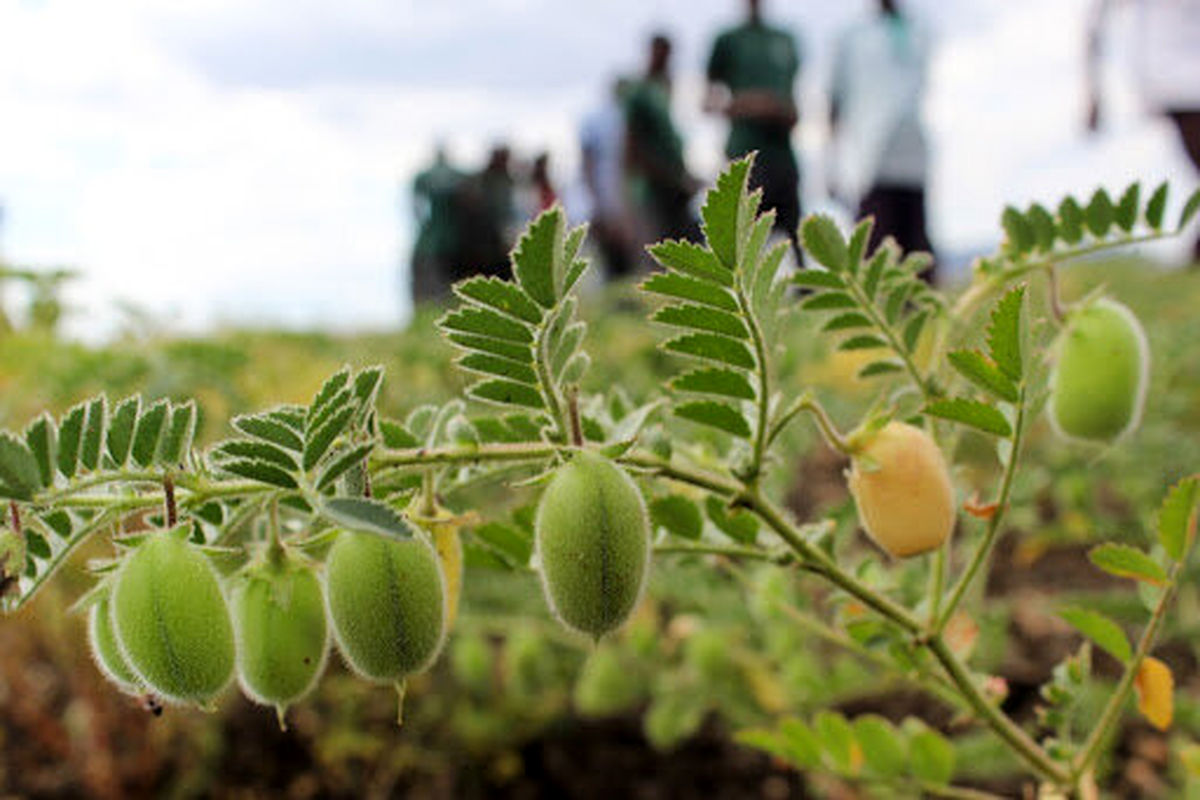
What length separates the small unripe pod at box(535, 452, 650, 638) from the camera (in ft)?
1.53

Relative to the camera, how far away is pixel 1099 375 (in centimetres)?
69

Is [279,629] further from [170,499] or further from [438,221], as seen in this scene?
[438,221]

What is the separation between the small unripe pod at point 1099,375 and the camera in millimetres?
688

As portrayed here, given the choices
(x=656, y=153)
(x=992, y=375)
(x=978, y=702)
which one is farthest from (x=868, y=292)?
(x=656, y=153)

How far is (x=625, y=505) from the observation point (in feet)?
1.55

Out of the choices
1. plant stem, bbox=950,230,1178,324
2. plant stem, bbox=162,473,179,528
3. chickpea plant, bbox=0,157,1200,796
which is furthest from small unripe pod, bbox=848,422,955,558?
plant stem, bbox=162,473,179,528

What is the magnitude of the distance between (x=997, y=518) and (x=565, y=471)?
319 millimetres

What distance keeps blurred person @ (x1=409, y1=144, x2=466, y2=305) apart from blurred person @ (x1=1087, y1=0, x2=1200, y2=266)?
4.07m

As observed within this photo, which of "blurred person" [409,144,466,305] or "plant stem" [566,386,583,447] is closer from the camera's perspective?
"plant stem" [566,386,583,447]

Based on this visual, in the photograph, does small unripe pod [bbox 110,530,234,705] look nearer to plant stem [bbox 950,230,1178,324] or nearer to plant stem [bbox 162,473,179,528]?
plant stem [bbox 162,473,179,528]

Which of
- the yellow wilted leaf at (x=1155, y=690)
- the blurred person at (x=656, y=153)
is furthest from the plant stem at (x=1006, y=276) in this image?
the blurred person at (x=656, y=153)

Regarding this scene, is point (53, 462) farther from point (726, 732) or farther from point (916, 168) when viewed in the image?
point (916, 168)

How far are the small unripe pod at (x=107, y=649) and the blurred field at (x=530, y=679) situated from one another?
1221 mm

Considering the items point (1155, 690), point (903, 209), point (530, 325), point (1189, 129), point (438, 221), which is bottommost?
point (1155, 690)
